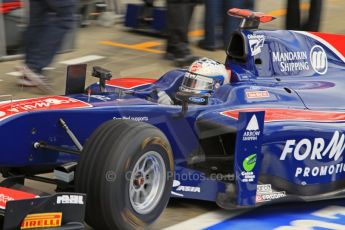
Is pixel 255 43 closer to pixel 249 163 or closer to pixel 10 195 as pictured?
pixel 249 163

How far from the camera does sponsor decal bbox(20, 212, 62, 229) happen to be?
146 inches

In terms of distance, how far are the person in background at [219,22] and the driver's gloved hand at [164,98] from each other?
322cm

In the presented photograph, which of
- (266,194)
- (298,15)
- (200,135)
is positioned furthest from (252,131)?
(298,15)

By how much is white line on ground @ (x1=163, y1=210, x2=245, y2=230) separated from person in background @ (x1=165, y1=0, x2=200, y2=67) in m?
3.32

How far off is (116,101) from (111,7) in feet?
18.5

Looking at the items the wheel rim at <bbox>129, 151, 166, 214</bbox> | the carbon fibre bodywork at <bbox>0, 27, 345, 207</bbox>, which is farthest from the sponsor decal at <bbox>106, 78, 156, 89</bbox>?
the wheel rim at <bbox>129, 151, 166, 214</bbox>

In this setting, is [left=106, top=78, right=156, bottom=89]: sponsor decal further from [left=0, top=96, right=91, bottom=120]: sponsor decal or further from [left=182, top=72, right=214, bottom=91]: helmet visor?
[left=0, top=96, right=91, bottom=120]: sponsor decal

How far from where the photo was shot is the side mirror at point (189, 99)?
462 centimetres

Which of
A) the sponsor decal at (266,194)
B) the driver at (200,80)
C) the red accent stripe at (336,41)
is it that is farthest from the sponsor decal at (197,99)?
the red accent stripe at (336,41)

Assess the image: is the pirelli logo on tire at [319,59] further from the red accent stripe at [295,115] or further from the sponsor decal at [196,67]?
the sponsor decal at [196,67]

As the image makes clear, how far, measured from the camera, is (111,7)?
33.0 feet

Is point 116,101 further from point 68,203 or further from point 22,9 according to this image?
point 22,9

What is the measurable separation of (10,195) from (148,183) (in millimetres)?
788

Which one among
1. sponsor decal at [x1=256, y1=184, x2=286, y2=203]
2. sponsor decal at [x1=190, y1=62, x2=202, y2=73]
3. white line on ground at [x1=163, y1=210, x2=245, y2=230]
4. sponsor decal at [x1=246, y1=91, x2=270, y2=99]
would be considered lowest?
white line on ground at [x1=163, y1=210, x2=245, y2=230]
